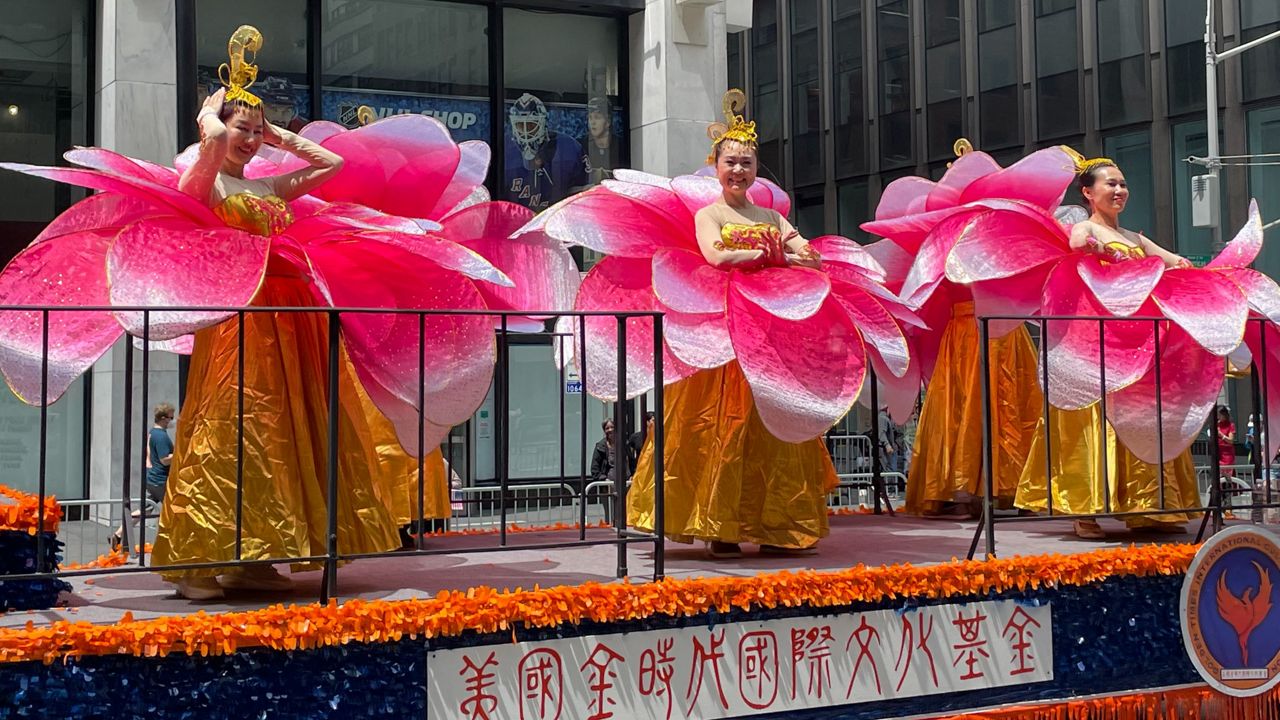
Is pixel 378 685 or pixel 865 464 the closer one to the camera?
pixel 378 685

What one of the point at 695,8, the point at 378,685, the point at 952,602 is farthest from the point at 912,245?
the point at 695,8

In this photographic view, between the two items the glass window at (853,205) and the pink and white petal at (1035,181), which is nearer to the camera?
the pink and white petal at (1035,181)

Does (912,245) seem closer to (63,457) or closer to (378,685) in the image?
(378,685)

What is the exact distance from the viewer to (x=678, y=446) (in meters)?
5.55

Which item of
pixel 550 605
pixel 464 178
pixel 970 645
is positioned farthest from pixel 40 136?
pixel 970 645

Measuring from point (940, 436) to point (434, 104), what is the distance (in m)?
6.29

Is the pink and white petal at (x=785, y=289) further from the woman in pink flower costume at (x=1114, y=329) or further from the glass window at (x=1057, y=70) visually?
the glass window at (x=1057, y=70)

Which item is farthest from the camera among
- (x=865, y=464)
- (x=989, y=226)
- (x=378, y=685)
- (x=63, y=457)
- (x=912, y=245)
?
(x=865, y=464)

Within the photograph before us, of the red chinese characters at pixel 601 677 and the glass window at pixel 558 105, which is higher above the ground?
the glass window at pixel 558 105

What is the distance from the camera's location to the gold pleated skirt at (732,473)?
539cm

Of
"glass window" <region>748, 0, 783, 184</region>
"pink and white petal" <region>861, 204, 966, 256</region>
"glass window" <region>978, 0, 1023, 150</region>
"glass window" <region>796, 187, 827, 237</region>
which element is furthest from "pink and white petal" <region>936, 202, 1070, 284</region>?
"glass window" <region>748, 0, 783, 184</region>

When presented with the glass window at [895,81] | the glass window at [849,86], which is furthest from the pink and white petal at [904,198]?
the glass window at [849,86]

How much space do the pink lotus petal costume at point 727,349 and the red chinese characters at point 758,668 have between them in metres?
1.00

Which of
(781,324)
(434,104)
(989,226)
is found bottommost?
(781,324)
